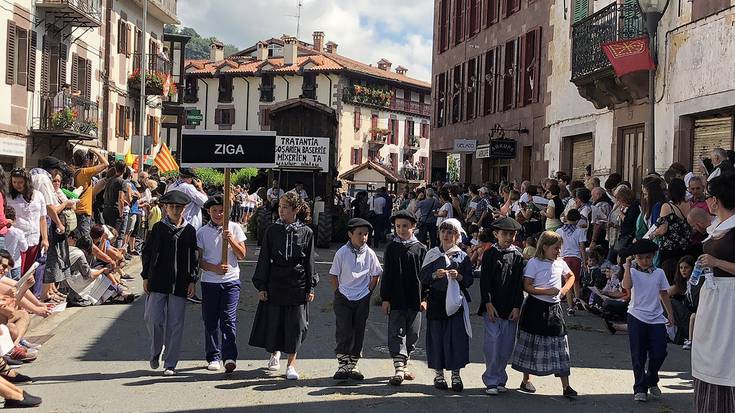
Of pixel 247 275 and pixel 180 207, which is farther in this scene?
pixel 247 275

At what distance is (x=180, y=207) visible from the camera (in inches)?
364

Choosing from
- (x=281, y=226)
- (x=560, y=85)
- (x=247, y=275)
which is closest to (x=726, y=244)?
(x=281, y=226)

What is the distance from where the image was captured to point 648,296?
8578 millimetres

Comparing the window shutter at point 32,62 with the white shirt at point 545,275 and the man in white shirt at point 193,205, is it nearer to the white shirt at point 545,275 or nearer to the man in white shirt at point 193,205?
the man in white shirt at point 193,205

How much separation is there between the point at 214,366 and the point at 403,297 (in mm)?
1914

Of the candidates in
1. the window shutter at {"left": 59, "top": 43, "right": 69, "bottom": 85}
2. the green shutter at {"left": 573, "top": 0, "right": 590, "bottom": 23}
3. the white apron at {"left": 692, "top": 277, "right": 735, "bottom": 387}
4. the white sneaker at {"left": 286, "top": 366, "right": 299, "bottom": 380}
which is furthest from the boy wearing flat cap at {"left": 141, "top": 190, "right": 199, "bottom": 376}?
the window shutter at {"left": 59, "top": 43, "right": 69, "bottom": 85}

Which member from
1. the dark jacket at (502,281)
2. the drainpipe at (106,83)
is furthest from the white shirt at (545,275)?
the drainpipe at (106,83)

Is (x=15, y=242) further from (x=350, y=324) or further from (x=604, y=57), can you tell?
(x=604, y=57)

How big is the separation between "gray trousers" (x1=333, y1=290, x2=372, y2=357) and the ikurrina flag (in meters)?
10.2

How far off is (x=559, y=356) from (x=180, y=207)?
3.74m

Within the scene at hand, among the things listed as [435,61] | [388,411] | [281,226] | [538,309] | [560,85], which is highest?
[435,61]

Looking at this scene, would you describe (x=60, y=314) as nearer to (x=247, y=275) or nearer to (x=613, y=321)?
(x=247, y=275)

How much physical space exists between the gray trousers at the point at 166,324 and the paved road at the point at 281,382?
0.74ft

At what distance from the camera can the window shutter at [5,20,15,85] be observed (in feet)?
86.6
